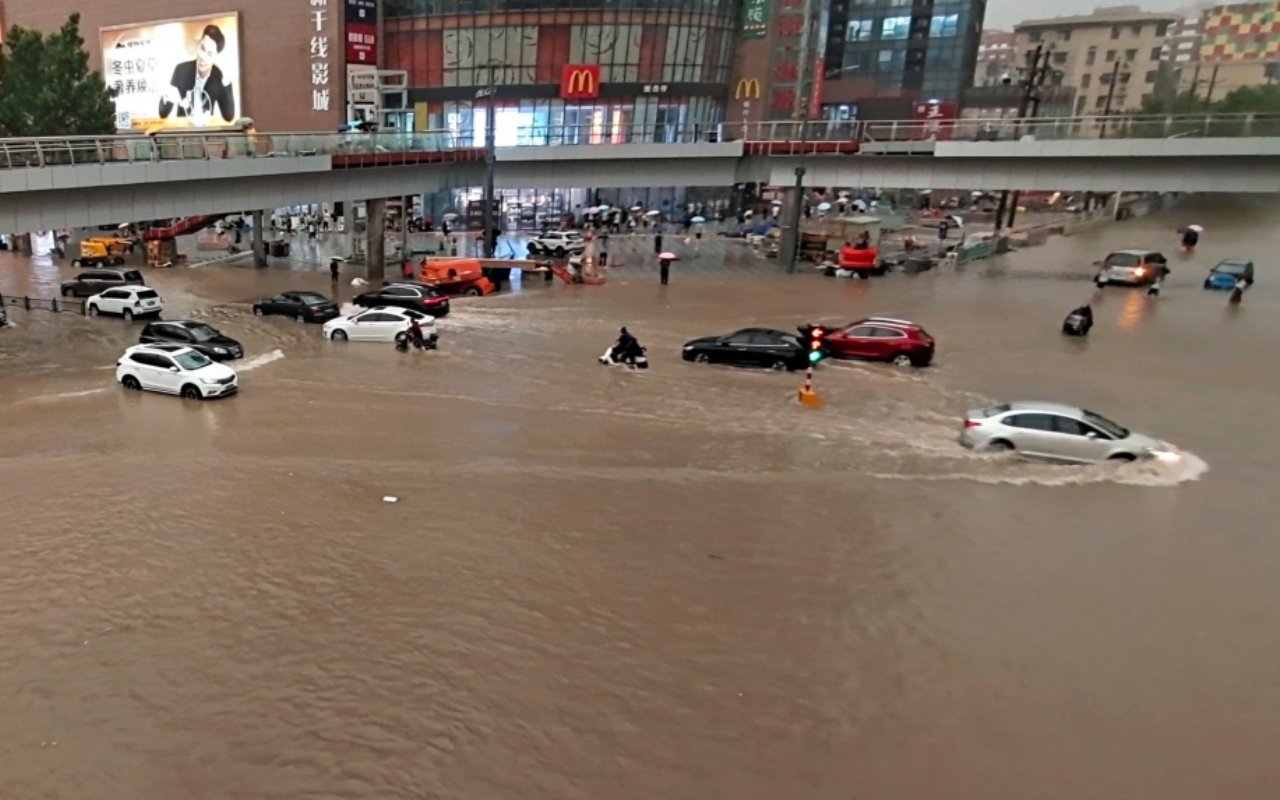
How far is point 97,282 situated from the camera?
115ft

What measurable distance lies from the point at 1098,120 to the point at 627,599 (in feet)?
A: 114

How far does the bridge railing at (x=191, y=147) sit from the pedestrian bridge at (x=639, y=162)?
46 millimetres

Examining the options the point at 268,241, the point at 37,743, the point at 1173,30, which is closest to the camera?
the point at 37,743

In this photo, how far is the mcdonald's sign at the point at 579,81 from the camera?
2357 inches

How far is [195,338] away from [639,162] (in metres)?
25.9

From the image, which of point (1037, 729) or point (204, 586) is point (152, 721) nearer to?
point (204, 586)

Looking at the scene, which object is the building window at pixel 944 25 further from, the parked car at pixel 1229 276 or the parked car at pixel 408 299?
the parked car at pixel 408 299

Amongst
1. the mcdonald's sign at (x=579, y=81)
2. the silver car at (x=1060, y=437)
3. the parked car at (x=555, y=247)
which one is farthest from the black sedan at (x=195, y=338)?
the mcdonald's sign at (x=579, y=81)

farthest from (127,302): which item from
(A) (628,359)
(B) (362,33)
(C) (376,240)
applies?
(B) (362,33)

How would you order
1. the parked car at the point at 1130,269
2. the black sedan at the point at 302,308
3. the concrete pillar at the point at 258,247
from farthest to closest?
the concrete pillar at the point at 258,247
the parked car at the point at 1130,269
the black sedan at the point at 302,308

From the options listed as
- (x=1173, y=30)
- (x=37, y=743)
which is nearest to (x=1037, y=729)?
(x=37, y=743)

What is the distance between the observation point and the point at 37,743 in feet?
28.2

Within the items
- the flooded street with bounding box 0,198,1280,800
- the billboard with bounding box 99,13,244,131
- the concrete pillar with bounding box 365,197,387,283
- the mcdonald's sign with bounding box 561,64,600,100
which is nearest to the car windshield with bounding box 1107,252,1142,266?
the flooded street with bounding box 0,198,1280,800

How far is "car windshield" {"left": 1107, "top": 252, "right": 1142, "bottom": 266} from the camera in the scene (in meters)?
38.9
